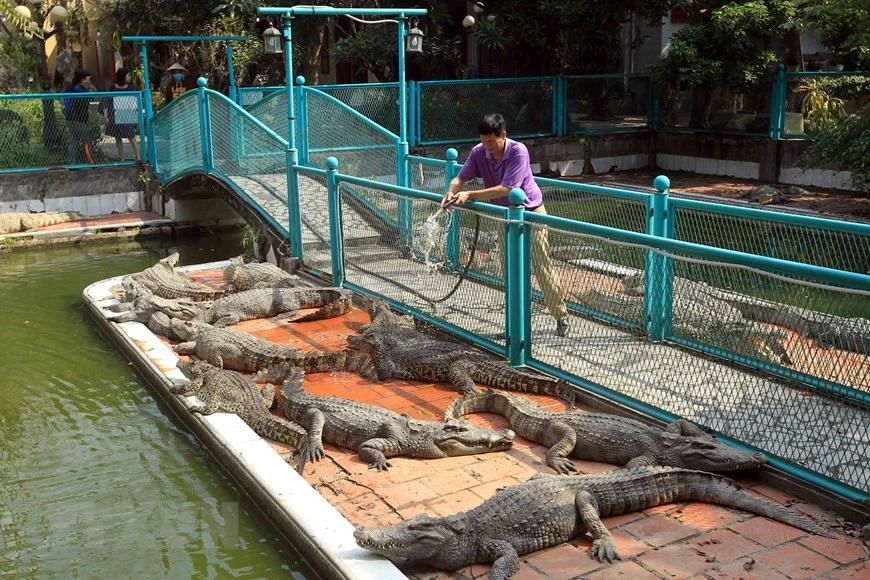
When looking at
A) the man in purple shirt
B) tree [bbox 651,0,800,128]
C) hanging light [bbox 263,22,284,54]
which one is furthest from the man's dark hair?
tree [bbox 651,0,800,128]

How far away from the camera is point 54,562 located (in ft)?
15.7

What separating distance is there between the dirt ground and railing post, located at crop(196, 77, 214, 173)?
24.1 feet

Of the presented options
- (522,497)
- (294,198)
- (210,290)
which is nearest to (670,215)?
(522,497)

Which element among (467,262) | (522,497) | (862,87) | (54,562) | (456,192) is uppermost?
(862,87)

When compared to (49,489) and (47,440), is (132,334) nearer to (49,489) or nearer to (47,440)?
(47,440)

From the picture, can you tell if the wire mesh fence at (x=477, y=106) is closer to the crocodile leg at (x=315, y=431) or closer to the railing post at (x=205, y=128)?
the railing post at (x=205, y=128)

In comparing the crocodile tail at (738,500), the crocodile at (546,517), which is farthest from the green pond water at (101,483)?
the crocodile tail at (738,500)

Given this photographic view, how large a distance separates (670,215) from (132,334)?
15.4 ft

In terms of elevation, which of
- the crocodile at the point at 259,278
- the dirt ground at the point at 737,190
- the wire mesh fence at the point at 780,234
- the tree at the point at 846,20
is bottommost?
the crocodile at the point at 259,278

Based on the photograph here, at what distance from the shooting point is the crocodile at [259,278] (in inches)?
359

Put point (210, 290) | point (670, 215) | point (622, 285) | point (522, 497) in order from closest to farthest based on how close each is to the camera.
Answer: point (522, 497) → point (622, 285) → point (670, 215) → point (210, 290)

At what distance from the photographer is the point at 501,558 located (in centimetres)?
405

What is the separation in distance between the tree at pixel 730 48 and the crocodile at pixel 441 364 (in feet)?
35.8

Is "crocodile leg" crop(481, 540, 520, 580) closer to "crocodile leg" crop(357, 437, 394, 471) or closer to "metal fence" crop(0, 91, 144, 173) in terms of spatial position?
"crocodile leg" crop(357, 437, 394, 471)
